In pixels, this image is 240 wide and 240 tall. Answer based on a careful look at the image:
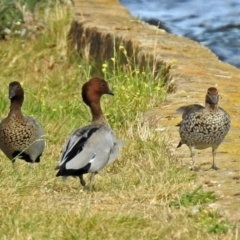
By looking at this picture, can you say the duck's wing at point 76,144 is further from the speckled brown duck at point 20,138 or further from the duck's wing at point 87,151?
the speckled brown duck at point 20,138

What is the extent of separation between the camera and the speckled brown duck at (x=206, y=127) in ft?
27.0

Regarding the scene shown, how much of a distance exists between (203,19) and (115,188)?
9.89m

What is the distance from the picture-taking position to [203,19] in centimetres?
1725

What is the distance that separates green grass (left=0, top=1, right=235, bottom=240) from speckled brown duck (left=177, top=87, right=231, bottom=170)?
208 millimetres

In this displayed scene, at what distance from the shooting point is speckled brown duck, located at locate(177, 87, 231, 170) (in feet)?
27.0

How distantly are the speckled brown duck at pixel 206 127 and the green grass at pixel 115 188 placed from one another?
21cm

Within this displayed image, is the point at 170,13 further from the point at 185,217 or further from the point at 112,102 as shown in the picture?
the point at 185,217

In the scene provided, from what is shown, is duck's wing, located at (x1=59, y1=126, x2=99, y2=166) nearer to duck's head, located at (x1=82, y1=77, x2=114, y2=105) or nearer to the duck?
the duck

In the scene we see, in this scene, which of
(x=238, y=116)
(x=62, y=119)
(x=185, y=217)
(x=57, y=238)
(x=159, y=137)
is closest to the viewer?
(x=57, y=238)

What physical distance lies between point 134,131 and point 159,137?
1.35 feet

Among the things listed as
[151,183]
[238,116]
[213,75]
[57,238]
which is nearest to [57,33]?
[213,75]

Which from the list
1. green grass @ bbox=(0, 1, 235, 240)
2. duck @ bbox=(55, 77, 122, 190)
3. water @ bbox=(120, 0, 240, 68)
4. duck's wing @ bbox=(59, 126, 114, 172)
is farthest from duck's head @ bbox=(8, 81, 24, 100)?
water @ bbox=(120, 0, 240, 68)

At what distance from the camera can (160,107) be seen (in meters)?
9.78

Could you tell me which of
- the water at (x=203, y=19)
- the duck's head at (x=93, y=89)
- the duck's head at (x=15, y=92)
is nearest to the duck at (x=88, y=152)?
the duck's head at (x=93, y=89)
